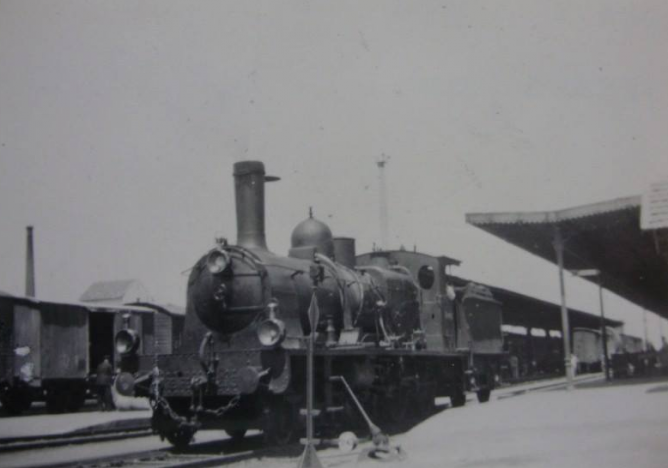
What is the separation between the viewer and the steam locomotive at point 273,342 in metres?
10.5

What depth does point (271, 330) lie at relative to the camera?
10297 mm

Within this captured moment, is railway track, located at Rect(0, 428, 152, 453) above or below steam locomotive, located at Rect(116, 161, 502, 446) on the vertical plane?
below

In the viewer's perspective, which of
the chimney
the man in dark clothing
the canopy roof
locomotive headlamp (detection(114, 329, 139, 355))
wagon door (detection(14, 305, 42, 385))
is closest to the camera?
locomotive headlamp (detection(114, 329, 139, 355))

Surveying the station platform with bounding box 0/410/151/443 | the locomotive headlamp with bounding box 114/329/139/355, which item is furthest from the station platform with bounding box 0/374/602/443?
the locomotive headlamp with bounding box 114/329/139/355

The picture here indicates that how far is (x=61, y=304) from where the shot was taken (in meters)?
22.3

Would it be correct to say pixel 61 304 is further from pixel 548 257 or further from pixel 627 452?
pixel 627 452

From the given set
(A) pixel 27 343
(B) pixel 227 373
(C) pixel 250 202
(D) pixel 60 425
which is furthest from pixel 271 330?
(A) pixel 27 343

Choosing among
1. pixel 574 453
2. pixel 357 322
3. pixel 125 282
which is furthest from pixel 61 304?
pixel 125 282

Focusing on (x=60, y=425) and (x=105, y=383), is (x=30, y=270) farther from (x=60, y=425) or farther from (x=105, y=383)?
(x=60, y=425)

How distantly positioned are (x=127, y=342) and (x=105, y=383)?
1184 cm

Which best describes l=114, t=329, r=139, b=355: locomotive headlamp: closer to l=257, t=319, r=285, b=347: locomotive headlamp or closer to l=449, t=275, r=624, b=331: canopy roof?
l=257, t=319, r=285, b=347: locomotive headlamp

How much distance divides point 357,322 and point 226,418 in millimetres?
3253

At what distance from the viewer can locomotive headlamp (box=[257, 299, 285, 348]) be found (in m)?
10.2

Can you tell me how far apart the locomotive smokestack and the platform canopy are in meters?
7.46
